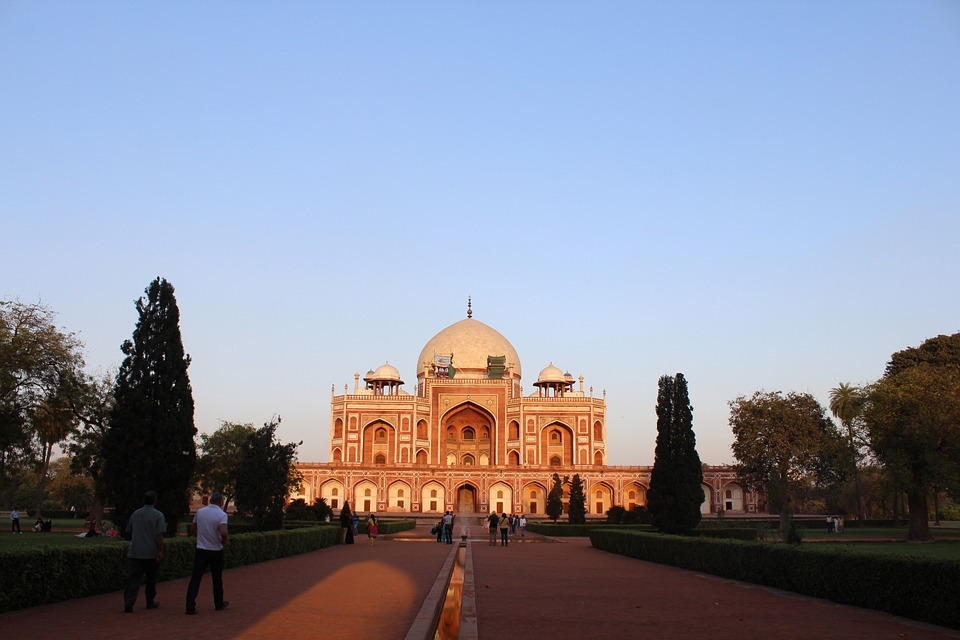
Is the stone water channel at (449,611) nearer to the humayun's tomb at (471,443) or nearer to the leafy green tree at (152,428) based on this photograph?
the leafy green tree at (152,428)

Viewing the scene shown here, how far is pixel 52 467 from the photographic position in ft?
224

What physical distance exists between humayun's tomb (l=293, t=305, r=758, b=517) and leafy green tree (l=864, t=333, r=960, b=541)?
102ft

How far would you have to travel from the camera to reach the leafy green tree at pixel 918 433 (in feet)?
99.8

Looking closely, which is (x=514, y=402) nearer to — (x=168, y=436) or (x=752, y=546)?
(x=168, y=436)

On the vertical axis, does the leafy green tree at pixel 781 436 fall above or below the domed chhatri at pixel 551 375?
below

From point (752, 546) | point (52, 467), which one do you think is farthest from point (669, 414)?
point (52, 467)

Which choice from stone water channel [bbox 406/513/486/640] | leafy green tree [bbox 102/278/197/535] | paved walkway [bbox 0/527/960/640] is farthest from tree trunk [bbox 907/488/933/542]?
leafy green tree [bbox 102/278/197/535]

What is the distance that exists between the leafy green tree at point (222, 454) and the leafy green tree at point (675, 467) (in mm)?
23478

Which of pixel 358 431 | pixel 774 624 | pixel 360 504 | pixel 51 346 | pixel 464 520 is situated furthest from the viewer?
pixel 358 431

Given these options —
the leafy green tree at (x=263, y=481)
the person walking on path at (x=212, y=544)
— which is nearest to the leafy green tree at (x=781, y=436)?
the leafy green tree at (x=263, y=481)

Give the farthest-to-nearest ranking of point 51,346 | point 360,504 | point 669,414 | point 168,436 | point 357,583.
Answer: point 360,504 < point 51,346 < point 669,414 < point 168,436 < point 357,583

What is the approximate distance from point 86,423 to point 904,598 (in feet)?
104

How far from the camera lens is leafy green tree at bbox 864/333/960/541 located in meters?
30.4

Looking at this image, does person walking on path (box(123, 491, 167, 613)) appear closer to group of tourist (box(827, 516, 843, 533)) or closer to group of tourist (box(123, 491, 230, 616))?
group of tourist (box(123, 491, 230, 616))
